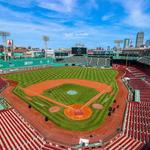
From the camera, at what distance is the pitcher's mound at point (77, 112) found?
Result: 3409 centimetres

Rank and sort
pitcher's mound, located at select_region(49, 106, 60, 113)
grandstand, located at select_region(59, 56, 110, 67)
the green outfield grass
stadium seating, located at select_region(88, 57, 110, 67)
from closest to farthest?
pitcher's mound, located at select_region(49, 106, 60, 113) < the green outfield grass < stadium seating, located at select_region(88, 57, 110, 67) < grandstand, located at select_region(59, 56, 110, 67)

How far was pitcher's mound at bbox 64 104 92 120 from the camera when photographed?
112ft

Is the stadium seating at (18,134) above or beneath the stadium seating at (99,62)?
beneath

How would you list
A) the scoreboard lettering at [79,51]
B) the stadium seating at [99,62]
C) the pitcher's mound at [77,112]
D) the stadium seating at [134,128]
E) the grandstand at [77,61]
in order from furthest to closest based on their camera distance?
1. the scoreboard lettering at [79,51]
2. the grandstand at [77,61]
3. the stadium seating at [99,62]
4. the pitcher's mound at [77,112]
5. the stadium seating at [134,128]

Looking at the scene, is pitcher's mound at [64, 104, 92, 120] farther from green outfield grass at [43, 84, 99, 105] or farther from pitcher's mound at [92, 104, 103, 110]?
green outfield grass at [43, 84, 99, 105]

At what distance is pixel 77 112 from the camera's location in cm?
3622

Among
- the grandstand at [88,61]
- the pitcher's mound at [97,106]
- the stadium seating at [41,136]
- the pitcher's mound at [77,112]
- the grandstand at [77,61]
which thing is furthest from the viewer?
the grandstand at [77,61]

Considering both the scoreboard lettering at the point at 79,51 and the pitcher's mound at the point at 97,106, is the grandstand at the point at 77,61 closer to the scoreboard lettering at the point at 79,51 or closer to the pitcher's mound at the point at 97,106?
the scoreboard lettering at the point at 79,51

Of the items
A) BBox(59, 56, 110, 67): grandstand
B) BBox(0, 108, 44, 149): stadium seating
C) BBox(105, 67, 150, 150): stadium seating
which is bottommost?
BBox(0, 108, 44, 149): stadium seating

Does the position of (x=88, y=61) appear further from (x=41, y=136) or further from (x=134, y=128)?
(x=41, y=136)

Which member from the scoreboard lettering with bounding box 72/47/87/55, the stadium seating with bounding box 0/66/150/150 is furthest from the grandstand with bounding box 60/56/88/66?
the stadium seating with bounding box 0/66/150/150

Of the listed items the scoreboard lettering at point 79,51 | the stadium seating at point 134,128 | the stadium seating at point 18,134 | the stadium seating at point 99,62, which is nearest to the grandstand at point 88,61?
the stadium seating at point 99,62

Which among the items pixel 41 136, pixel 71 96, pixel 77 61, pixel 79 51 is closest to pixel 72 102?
pixel 71 96

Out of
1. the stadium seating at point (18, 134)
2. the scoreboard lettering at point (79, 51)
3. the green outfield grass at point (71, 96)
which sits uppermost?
the scoreboard lettering at point (79, 51)
